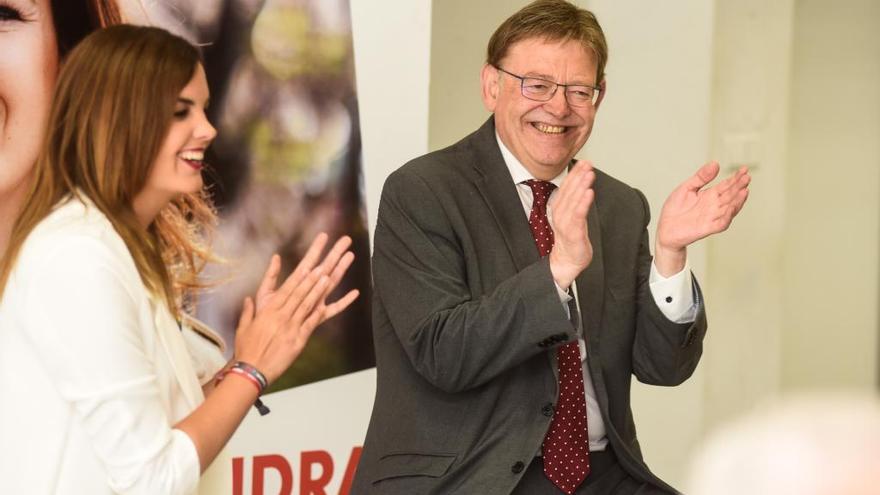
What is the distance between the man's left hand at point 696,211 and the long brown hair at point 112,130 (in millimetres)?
1016

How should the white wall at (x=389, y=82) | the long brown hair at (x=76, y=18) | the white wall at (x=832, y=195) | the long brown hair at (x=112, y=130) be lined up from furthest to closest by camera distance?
the white wall at (x=832, y=195) → the white wall at (x=389, y=82) → the long brown hair at (x=76, y=18) → the long brown hair at (x=112, y=130)

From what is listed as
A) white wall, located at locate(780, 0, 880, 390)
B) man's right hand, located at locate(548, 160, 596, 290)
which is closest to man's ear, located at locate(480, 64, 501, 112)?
man's right hand, located at locate(548, 160, 596, 290)

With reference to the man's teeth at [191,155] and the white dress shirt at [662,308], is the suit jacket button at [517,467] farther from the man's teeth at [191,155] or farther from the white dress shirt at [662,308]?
the man's teeth at [191,155]

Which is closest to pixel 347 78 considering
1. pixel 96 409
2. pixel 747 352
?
pixel 96 409

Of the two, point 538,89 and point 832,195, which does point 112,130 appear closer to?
point 538,89

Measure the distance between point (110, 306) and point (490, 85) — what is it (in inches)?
45.2

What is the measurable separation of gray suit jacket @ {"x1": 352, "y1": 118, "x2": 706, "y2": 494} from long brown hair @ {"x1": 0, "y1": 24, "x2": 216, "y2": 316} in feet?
2.06

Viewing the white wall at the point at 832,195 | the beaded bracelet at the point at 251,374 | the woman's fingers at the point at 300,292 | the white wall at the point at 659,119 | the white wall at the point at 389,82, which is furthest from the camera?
the white wall at the point at 832,195

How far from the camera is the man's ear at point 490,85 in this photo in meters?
2.95

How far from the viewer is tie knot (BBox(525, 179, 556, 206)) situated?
2879mm

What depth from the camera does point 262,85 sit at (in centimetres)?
332

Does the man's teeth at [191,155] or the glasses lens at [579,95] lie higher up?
the glasses lens at [579,95]

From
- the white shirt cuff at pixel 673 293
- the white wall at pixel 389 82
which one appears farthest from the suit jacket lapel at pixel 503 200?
the white wall at pixel 389 82

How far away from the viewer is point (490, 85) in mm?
2963
